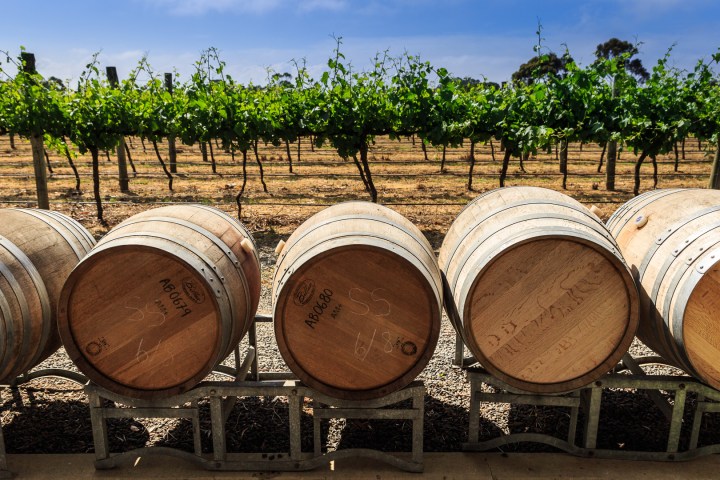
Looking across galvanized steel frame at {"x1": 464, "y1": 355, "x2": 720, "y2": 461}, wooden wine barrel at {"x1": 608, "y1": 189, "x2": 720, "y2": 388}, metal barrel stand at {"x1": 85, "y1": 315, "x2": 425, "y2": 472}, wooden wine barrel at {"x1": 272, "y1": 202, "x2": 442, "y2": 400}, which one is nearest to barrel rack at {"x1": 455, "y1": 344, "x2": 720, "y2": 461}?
galvanized steel frame at {"x1": 464, "y1": 355, "x2": 720, "y2": 461}

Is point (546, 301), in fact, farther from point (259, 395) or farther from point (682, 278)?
point (259, 395)

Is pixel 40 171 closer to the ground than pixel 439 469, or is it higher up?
higher up

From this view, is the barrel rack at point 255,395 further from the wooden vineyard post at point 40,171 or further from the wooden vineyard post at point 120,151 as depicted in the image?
the wooden vineyard post at point 120,151

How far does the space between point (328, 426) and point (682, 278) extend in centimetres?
251

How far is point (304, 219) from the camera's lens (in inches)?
444

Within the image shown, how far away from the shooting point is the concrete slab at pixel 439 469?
3.30 metres

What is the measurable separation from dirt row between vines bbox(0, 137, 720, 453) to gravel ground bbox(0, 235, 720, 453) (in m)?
0.01

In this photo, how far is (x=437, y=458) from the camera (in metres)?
3.48

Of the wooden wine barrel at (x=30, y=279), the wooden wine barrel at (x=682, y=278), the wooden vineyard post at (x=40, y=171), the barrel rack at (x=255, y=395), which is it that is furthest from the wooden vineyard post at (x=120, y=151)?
the wooden wine barrel at (x=682, y=278)

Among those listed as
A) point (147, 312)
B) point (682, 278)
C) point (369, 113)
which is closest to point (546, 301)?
point (682, 278)

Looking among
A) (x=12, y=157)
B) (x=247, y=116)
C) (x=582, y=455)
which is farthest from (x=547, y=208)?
(x=12, y=157)

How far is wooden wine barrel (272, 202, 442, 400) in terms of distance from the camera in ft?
Answer: 9.60

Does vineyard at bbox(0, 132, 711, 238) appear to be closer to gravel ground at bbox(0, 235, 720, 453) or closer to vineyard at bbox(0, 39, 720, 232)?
vineyard at bbox(0, 39, 720, 232)

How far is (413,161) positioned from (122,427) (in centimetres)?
1977
